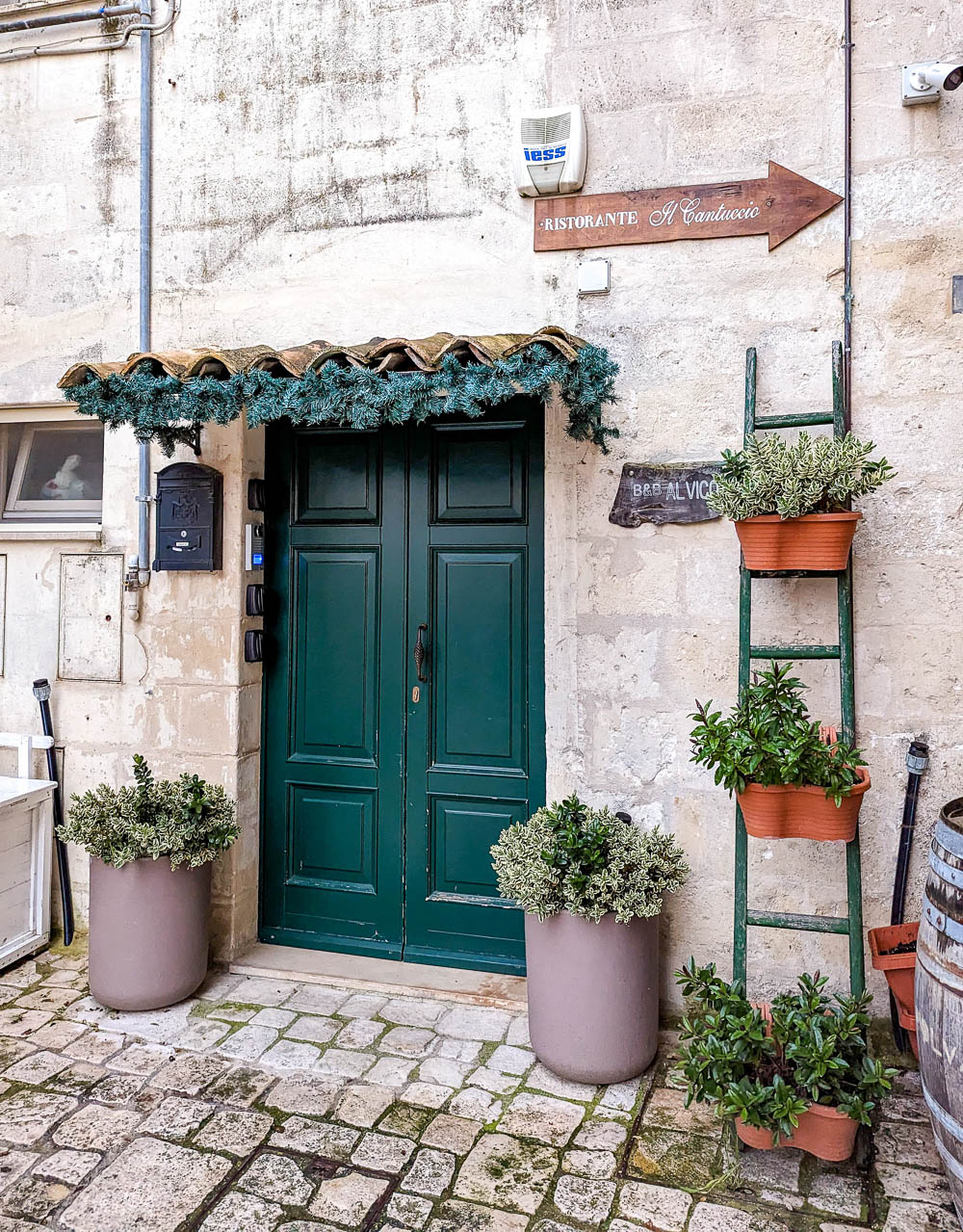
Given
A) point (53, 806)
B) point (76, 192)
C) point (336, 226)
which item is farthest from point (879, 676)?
point (76, 192)

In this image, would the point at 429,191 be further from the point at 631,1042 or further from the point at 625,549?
the point at 631,1042

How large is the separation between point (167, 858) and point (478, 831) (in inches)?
46.1

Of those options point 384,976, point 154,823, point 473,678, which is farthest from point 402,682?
point 384,976

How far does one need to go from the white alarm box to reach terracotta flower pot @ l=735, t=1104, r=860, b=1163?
3.08m

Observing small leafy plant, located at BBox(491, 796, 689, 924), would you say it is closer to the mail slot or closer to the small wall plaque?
the small wall plaque

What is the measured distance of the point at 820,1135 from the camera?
2283mm

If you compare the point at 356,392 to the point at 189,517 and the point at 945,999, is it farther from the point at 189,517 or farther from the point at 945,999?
the point at 945,999

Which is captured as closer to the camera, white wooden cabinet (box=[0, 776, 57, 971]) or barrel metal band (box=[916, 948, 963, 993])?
barrel metal band (box=[916, 948, 963, 993])

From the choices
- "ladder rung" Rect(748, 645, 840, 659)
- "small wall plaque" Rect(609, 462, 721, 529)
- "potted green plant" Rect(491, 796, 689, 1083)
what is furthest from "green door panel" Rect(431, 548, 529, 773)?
"ladder rung" Rect(748, 645, 840, 659)

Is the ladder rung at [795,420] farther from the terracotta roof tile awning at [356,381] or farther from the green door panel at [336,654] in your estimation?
the green door panel at [336,654]

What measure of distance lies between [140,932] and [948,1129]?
2.54 meters

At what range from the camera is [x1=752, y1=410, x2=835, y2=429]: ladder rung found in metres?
2.72

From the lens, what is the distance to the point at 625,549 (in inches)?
123

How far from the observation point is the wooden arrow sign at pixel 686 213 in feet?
9.75
